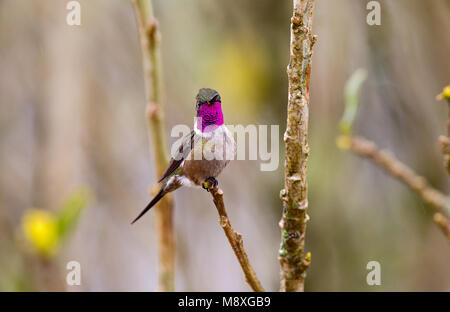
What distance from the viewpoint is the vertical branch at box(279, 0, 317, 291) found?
1.11 metres

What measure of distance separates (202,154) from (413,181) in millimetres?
735

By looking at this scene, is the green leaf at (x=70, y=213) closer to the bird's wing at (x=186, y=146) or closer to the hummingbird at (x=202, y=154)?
the hummingbird at (x=202, y=154)

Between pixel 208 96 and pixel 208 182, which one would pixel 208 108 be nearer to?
pixel 208 96

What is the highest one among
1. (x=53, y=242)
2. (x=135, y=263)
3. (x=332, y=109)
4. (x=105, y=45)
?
(x=105, y=45)

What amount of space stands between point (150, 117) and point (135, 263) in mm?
2815

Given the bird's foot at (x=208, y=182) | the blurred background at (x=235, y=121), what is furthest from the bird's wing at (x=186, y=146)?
the blurred background at (x=235, y=121)

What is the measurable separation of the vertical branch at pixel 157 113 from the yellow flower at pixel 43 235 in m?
0.36

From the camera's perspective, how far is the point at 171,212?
1.61 meters

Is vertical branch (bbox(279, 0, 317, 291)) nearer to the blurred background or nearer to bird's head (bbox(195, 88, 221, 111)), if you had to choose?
bird's head (bbox(195, 88, 221, 111))

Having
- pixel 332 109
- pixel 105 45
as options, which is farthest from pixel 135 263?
pixel 332 109

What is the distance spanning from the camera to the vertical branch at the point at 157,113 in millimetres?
1489

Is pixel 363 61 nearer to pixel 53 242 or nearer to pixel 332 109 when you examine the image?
pixel 332 109

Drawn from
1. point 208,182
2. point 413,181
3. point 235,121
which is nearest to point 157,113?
point 208,182

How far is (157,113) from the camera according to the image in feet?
4.95
